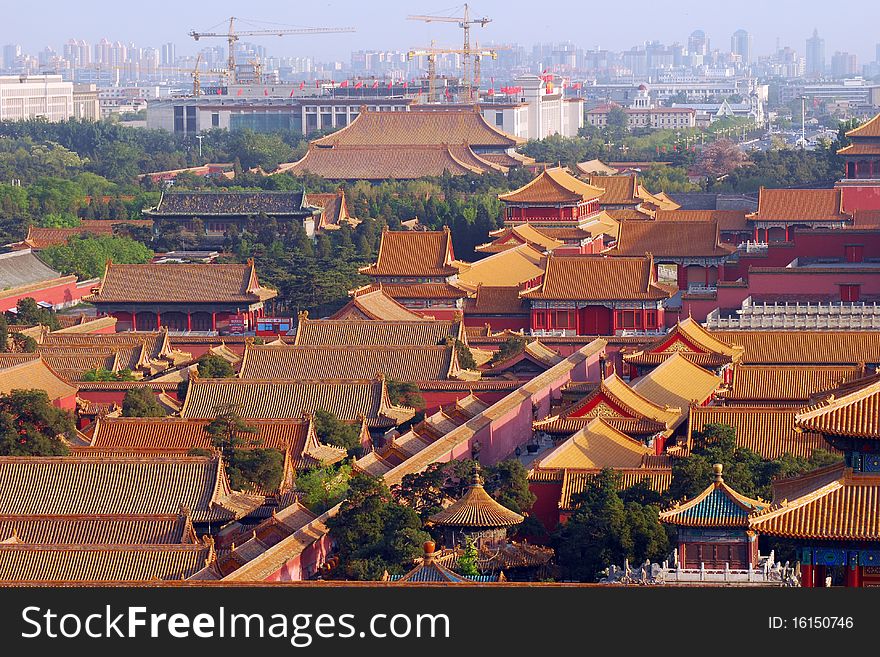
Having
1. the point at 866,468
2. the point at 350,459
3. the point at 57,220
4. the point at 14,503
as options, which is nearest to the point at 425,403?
the point at 350,459

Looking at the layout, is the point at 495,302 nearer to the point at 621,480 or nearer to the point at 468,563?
the point at 621,480

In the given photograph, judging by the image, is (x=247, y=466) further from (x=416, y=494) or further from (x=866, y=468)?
(x=866, y=468)

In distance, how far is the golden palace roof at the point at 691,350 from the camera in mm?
37625

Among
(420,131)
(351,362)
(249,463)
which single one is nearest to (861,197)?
(351,362)

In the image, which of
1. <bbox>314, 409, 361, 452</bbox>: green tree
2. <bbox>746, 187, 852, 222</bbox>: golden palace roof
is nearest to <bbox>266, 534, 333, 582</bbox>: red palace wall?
<bbox>314, 409, 361, 452</bbox>: green tree

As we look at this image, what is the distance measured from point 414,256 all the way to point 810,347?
1476 cm

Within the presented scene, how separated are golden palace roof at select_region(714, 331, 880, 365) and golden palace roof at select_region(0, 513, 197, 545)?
1416 cm

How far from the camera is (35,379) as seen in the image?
126 feet

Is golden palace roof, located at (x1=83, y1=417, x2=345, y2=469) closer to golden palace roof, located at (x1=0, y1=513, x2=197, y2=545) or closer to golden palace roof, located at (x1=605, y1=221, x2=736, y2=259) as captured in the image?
golden palace roof, located at (x1=0, y1=513, x2=197, y2=545)

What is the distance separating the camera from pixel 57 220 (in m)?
71.6

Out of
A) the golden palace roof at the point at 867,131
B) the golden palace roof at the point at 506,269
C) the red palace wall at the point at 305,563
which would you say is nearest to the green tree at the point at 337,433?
the red palace wall at the point at 305,563

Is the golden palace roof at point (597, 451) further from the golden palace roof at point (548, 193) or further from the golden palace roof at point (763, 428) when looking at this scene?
the golden palace roof at point (548, 193)
